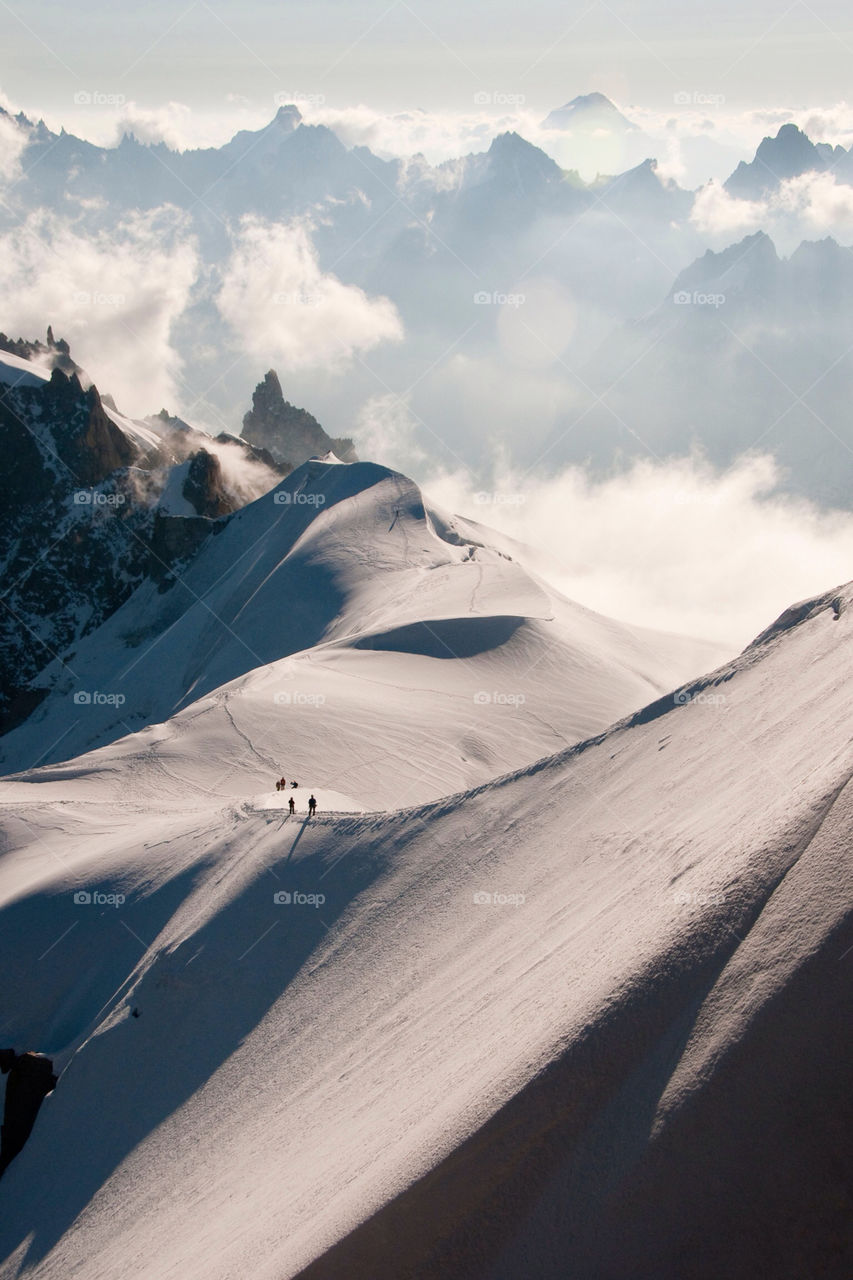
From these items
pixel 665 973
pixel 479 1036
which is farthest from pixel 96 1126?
pixel 665 973

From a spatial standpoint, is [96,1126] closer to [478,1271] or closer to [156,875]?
[156,875]
